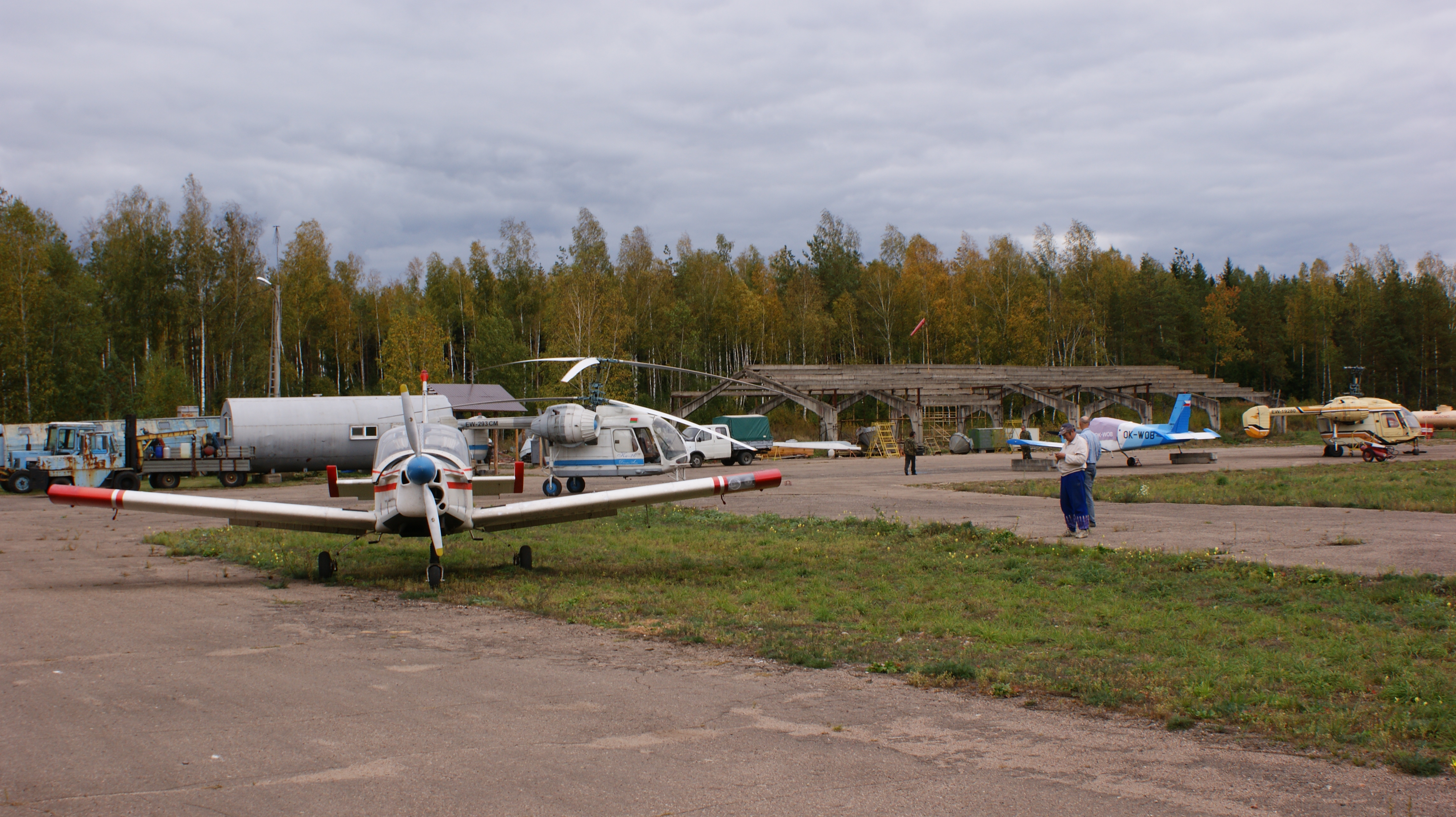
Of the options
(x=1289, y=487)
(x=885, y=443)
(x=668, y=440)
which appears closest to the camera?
(x=1289, y=487)

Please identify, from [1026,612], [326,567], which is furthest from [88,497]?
[1026,612]

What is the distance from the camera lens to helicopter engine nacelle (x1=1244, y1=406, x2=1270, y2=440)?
37188mm

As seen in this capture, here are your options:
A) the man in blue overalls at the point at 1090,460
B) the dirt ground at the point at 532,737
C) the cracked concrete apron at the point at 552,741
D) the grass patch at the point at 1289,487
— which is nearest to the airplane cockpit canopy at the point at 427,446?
the dirt ground at the point at 532,737

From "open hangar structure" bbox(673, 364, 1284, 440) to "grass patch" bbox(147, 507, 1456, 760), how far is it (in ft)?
107

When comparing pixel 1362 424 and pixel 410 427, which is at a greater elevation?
pixel 410 427

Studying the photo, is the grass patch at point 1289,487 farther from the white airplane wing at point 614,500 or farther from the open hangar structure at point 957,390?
the open hangar structure at point 957,390

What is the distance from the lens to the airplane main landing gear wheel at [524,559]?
10891 millimetres

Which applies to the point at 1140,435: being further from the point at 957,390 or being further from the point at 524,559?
the point at 524,559

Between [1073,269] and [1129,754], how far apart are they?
75.3 m

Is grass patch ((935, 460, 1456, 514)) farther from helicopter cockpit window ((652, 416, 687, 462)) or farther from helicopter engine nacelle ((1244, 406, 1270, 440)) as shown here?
helicopter engine nacelle ((1244, 406, 1270, 440))

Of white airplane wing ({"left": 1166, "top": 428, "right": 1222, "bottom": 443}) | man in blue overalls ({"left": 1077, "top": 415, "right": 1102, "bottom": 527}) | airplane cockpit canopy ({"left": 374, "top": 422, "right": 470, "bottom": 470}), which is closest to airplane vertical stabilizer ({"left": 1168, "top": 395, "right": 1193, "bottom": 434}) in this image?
white airplane wing ({"left": 1166, "top": 428, "right": 1222, "bottom": 443})

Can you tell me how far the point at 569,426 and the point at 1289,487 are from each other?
17.0 m

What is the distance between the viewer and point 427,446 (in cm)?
1026

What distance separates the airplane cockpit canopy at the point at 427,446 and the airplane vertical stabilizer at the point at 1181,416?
27.9m
